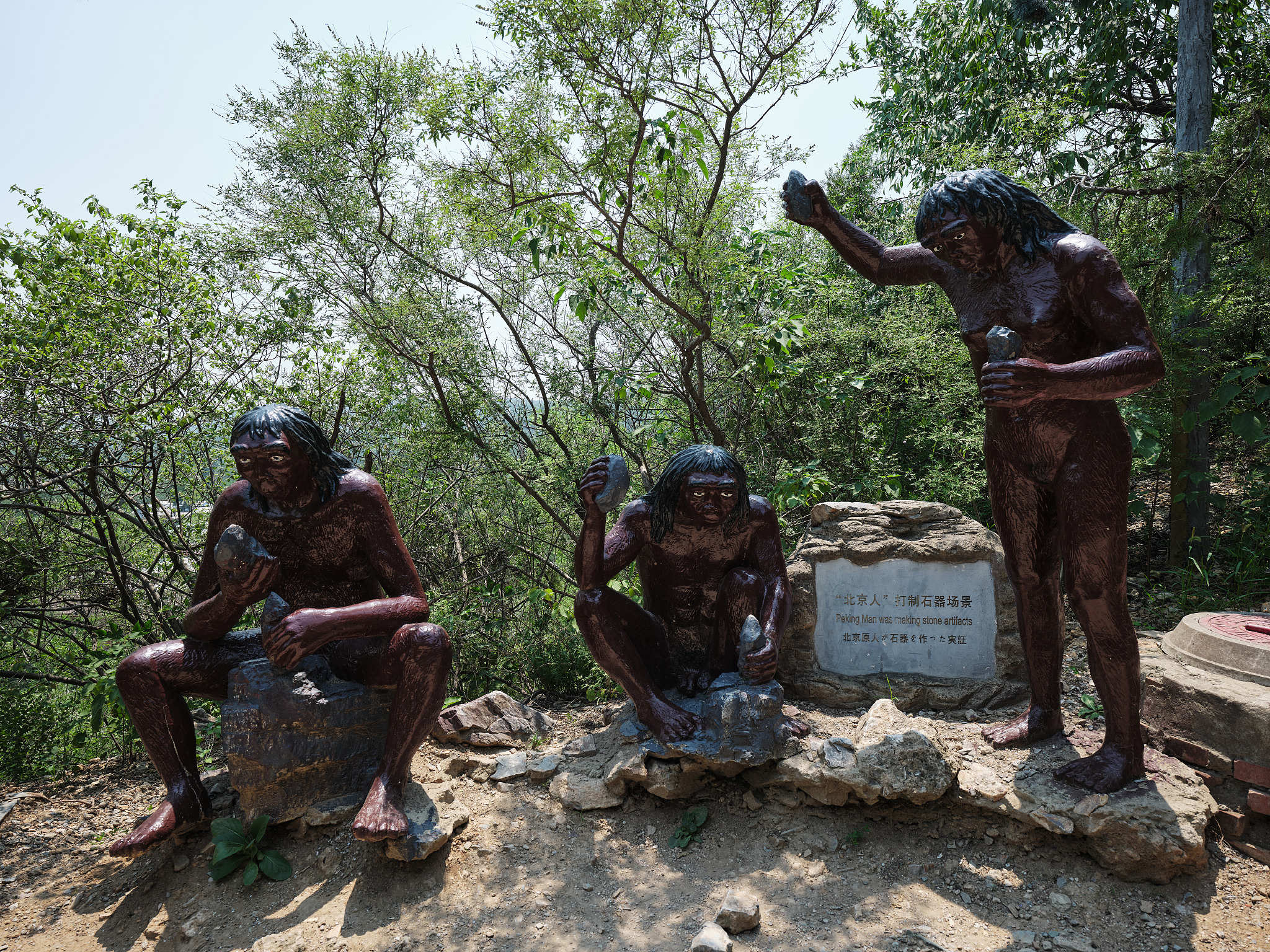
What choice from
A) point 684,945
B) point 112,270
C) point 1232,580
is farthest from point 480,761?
point 1232,580

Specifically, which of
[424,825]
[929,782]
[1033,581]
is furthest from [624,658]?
[1033,581]

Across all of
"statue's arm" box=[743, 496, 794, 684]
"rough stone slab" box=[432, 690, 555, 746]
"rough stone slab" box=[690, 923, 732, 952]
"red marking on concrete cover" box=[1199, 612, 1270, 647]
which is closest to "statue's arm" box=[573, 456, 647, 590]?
"statue's arm" box=[743, 496, 794, 684]

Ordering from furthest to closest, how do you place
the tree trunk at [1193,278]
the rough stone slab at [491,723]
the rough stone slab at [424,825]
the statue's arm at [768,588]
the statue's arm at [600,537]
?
the tree trunk at [1193,278] < the rough stone slab at [491,723] < the statue's arm at [768,588] < the statue's arm at [600,537] < the rough stone slab at [424,825]

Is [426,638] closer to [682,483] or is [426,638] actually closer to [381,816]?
[381,816]

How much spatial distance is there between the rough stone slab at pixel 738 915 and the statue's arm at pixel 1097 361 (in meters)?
1.80

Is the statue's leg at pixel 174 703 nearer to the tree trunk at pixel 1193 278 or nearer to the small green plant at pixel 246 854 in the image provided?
the small green plant at pixel 246 854

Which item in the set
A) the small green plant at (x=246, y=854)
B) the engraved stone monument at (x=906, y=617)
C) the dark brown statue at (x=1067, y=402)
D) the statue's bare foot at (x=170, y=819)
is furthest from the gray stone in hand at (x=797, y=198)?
the statue's bare foot at (x=170, y=819)

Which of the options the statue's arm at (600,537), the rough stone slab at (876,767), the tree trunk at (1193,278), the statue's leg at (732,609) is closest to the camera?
the rough stone slab at (876,767)

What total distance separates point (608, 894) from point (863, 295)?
6037 millimetres

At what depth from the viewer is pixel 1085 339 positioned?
2.57 meters

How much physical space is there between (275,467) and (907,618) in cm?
Result: 305

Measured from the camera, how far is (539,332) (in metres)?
6.48

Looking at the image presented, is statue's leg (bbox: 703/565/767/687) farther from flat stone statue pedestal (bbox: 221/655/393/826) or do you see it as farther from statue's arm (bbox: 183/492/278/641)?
statue's arm (bbox: 183/492/278/641)

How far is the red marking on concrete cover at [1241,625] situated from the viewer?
2855 mm
